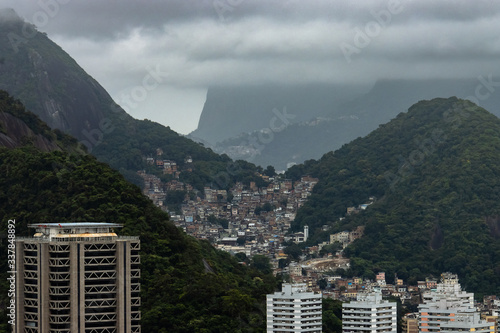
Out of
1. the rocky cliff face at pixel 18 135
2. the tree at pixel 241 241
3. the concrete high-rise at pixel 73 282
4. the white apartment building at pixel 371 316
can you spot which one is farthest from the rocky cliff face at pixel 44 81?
the concrete high-rise at pixel 73 282

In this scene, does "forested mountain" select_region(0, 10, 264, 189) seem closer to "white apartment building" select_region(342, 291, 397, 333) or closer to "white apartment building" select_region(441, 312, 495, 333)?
"white apartment building" select_region(342, 291, 397, 333)

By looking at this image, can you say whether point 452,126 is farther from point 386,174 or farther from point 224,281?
point 224,281

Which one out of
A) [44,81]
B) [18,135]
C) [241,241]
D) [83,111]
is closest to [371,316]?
[18,135]

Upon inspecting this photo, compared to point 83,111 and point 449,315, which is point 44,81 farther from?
point 449,315

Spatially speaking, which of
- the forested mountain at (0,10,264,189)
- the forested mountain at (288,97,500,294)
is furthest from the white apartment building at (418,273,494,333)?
the forested mountain at (0,10,264,189)

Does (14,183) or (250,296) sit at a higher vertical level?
(14,183)

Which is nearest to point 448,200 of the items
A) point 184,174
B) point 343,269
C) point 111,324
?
point 343,269

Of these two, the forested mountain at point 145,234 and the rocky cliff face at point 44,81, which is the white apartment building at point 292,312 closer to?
the forested mountain at point 145,234
